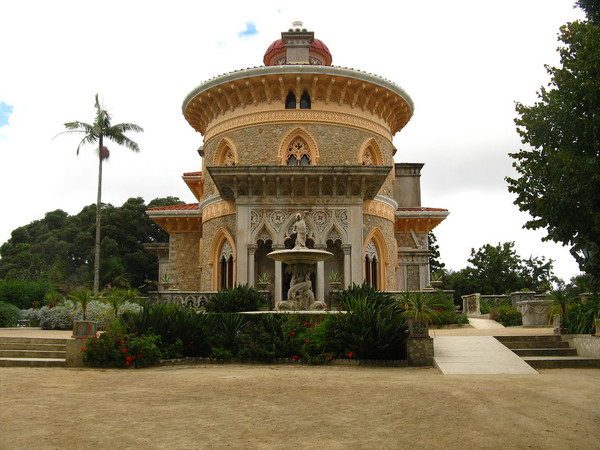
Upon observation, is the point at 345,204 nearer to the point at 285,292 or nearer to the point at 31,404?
the point at 285,292

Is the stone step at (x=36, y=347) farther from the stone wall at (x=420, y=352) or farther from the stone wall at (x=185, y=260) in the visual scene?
the stone wall at (x=185, y=260)

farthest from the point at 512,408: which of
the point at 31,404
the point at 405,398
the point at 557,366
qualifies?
the point at 31,404

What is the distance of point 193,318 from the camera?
1237cm

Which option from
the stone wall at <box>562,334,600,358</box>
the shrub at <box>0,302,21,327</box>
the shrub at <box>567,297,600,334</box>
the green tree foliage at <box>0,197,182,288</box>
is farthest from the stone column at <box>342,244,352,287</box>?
the green tree foliage at <box>0,197,182,288</box>

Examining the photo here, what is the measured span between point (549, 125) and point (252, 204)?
37.5 feet

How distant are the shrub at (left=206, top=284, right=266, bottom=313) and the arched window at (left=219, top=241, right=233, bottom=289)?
5.58 metres

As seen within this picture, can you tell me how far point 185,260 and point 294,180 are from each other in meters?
7.67

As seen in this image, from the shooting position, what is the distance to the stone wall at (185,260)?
979 inches

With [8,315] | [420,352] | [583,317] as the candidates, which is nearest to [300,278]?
[420,352]

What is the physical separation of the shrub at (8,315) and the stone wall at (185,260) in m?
6.40

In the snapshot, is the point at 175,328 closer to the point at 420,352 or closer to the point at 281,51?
the point at 420,352

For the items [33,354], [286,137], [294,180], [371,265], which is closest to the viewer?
[33,354]

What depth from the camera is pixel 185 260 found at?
2528 cm

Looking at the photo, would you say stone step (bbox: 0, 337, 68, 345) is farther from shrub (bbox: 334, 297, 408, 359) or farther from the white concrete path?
the white concrete path
